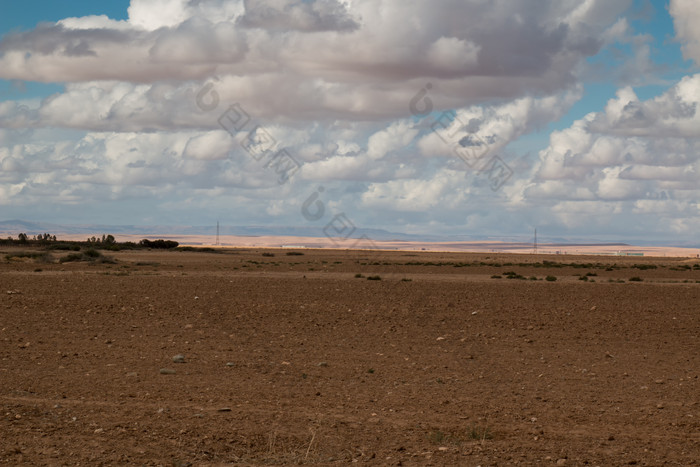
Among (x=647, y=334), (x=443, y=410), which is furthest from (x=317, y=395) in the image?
(x=647, y=334)

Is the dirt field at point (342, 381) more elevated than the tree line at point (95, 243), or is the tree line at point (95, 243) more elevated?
the tree line at point (95, 243)

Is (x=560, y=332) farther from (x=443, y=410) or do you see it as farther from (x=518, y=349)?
(x=443, y=410)

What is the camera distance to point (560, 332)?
59.6 ft

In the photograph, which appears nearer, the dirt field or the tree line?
the dirt field

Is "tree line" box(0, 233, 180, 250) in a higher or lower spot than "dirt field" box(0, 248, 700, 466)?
higher

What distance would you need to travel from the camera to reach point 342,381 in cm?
1236

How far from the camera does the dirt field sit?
28.5 ft

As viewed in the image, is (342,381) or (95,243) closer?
(342,381)

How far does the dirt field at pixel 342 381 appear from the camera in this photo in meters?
8.69

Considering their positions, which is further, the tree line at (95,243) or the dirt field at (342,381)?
the tree line at (95,243)

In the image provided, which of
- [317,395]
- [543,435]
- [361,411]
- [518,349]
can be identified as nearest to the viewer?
[543,435]

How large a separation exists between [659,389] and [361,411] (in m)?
4.89

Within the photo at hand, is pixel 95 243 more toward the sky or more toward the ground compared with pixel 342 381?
more toward the sky

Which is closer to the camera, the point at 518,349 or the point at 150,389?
the point at 150,389
